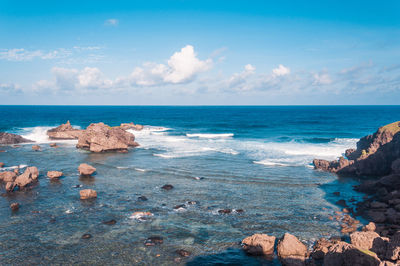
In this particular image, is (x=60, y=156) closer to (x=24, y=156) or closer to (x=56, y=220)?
(x=24, y=156)

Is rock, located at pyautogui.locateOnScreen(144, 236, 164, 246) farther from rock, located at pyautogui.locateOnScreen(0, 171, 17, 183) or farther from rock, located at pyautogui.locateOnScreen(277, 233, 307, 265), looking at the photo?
rock, located at pyautogui.locateOnScreen(0, 171, 17, 183)

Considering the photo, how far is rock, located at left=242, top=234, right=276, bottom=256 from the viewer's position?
56.0ft

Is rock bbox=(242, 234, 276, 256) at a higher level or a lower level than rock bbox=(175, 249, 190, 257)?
higher

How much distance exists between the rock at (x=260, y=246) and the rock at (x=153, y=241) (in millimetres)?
5848

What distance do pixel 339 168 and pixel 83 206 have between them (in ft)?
105

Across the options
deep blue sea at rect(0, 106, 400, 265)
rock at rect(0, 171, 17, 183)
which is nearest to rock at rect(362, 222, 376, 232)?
deep blue sea at rect(0, 106, 400, 265)

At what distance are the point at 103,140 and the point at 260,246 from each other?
4284 centimetres

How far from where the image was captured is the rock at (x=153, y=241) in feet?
60.0

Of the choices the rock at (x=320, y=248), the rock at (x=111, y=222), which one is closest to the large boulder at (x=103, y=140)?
the rock at (x=111, y=222)

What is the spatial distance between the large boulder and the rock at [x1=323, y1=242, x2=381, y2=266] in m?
46.2

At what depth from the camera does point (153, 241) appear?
1855 cm

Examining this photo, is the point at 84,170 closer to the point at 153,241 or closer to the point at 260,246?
the point at 153,241

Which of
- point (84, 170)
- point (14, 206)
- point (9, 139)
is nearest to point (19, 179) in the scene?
point (14, 206)

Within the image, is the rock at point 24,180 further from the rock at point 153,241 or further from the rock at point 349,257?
the rock at point 349,257
